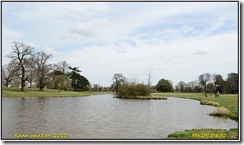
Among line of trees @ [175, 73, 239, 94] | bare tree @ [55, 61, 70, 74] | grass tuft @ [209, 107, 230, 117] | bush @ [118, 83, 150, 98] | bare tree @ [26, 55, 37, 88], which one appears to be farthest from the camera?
bare tree @ [55, 61, 70, 74]

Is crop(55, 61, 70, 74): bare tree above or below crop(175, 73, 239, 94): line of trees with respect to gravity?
above

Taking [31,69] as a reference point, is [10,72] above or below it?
below

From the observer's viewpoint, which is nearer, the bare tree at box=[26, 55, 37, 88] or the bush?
the bare tree at box=[26, 55, 37, 88]

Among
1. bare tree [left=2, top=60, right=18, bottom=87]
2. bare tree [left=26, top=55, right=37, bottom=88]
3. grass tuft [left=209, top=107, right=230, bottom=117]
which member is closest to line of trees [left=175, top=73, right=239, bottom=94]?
grass tuft [left=209, top=107, right=230, bottom=117]

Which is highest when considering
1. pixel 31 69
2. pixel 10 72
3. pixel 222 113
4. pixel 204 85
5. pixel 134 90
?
pixel 31 69

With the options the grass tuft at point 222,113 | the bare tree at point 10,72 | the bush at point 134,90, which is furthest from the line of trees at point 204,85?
the bare tree at point 10,72

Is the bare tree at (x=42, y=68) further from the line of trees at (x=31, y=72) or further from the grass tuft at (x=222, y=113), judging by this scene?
the grass tuft at (x=222, y=113)

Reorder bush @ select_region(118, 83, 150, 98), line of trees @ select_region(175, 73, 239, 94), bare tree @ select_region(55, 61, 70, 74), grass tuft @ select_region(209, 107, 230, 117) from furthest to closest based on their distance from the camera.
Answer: bare tree @ select_region(55, 61, 70, 74) < bush @ select_region(118, 83, 150, 98) < line of trees @ select_region(175, 73, 239, 94) < grass tuft @ select_region(209, 107, 230, 117)

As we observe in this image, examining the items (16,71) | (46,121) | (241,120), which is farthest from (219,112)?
(16,71)

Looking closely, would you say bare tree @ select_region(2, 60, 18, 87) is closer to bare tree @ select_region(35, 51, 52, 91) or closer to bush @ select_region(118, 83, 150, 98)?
bare tree @ select_region(35, 51, 52, 91)

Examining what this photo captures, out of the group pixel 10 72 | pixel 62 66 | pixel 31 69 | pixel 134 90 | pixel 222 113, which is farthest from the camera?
pixel 62 66

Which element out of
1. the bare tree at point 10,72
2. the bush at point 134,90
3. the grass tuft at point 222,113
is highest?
the bare tree at point 10,72

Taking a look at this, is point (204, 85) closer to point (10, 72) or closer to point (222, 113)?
point (222, 113)

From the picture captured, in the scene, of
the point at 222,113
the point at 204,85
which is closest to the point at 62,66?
the point at 204,85
